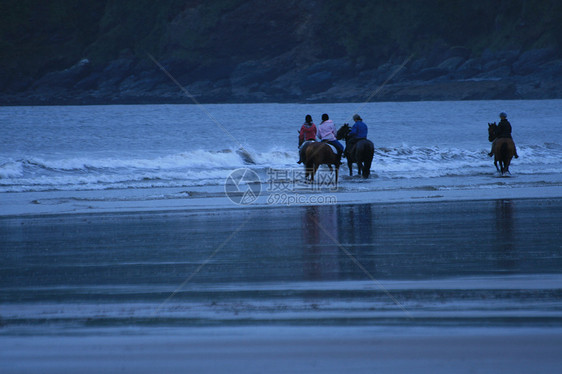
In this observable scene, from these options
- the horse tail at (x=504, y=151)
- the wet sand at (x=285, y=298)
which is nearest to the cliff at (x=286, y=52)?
the horse tail at (x=504, y=151)

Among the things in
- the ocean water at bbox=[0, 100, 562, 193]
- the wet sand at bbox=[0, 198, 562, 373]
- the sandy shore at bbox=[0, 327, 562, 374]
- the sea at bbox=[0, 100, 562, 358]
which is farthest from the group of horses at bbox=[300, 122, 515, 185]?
the sandy shore at bbox=[0, 327, 562, 374]

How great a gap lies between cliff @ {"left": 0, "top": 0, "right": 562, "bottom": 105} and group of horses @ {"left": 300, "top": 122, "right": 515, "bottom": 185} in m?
128

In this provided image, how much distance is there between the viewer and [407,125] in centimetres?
7294

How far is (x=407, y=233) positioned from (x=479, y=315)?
4.82 metres

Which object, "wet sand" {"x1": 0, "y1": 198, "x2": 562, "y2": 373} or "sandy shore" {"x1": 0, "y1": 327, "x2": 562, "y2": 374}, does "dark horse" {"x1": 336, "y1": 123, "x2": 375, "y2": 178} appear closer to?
"wet sand" {"x1": 0, "y1": 198, "x2": 562, "y2": 373}

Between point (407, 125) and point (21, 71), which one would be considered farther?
point (21, 71)

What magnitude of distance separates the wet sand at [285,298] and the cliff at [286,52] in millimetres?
141762

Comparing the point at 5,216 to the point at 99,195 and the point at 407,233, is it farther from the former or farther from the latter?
the point at 407,233

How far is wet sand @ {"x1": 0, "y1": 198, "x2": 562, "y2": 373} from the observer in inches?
195

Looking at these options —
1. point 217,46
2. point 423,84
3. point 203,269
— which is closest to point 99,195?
point 203,269

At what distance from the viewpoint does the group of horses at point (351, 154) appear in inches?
803

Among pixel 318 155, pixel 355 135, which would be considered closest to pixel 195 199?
pixel 318 155

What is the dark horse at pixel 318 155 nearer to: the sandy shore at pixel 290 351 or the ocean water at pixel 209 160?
the ocean water at pixel 209 160

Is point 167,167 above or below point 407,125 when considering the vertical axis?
below
